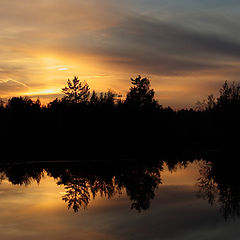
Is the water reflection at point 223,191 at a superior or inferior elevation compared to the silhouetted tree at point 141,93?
inferior

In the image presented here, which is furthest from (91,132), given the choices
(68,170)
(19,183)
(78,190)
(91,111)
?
(78,190)

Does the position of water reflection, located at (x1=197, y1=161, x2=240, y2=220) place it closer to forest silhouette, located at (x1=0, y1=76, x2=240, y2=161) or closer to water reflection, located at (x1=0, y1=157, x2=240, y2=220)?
water reflection, located at (x1=0, y1=157, x2=240, y2=220)

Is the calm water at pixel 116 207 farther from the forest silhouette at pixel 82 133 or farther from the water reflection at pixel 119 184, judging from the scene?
the forest silhouette at pixel 82 133

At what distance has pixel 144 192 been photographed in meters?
28.6

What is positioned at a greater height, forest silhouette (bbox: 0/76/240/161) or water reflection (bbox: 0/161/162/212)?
forest silhouette (bbox: 0/76/240/161)

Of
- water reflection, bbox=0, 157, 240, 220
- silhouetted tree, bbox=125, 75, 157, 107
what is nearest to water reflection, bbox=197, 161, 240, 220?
water reflection, bbox=0, 157, 240, 220

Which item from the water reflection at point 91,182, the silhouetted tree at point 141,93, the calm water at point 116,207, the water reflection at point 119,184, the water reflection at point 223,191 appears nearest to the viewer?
the calm water at point 116,207

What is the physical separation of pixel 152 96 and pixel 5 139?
62412 mm

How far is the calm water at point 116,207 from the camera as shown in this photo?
17156 millimetres

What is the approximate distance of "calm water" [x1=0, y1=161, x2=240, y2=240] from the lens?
56.3 feet

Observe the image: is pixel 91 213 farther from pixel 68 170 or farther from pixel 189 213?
pixel 68 170

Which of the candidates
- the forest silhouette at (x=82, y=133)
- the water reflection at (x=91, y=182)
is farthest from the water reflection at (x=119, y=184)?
the forest silhouette at (x=82, y=133)

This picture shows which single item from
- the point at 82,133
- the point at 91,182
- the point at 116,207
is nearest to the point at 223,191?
the point at 116,207

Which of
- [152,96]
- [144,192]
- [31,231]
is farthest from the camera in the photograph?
[152,96]
